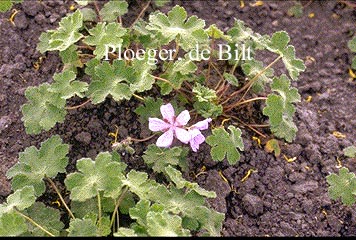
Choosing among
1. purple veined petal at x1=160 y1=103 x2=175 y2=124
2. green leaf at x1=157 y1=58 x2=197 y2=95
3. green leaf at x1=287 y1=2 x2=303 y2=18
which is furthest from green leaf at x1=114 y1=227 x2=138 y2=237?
green leaf at x1=287 y1=2 x2=303 y2=18

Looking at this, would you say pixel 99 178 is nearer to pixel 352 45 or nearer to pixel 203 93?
pixel 203 93

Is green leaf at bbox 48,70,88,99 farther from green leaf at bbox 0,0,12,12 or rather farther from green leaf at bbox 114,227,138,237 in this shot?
green leaf at bbox 114,227,138,237

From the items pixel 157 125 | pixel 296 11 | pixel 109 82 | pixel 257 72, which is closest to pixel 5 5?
pixel 109 82

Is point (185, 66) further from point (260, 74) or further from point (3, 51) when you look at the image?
point (3, 51)

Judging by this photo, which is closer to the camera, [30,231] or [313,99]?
[30,231]

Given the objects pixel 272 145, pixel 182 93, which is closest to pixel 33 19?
pixel 182 93

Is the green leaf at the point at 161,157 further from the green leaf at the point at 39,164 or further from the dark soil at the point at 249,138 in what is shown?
the green leaf at the point at 39,164
